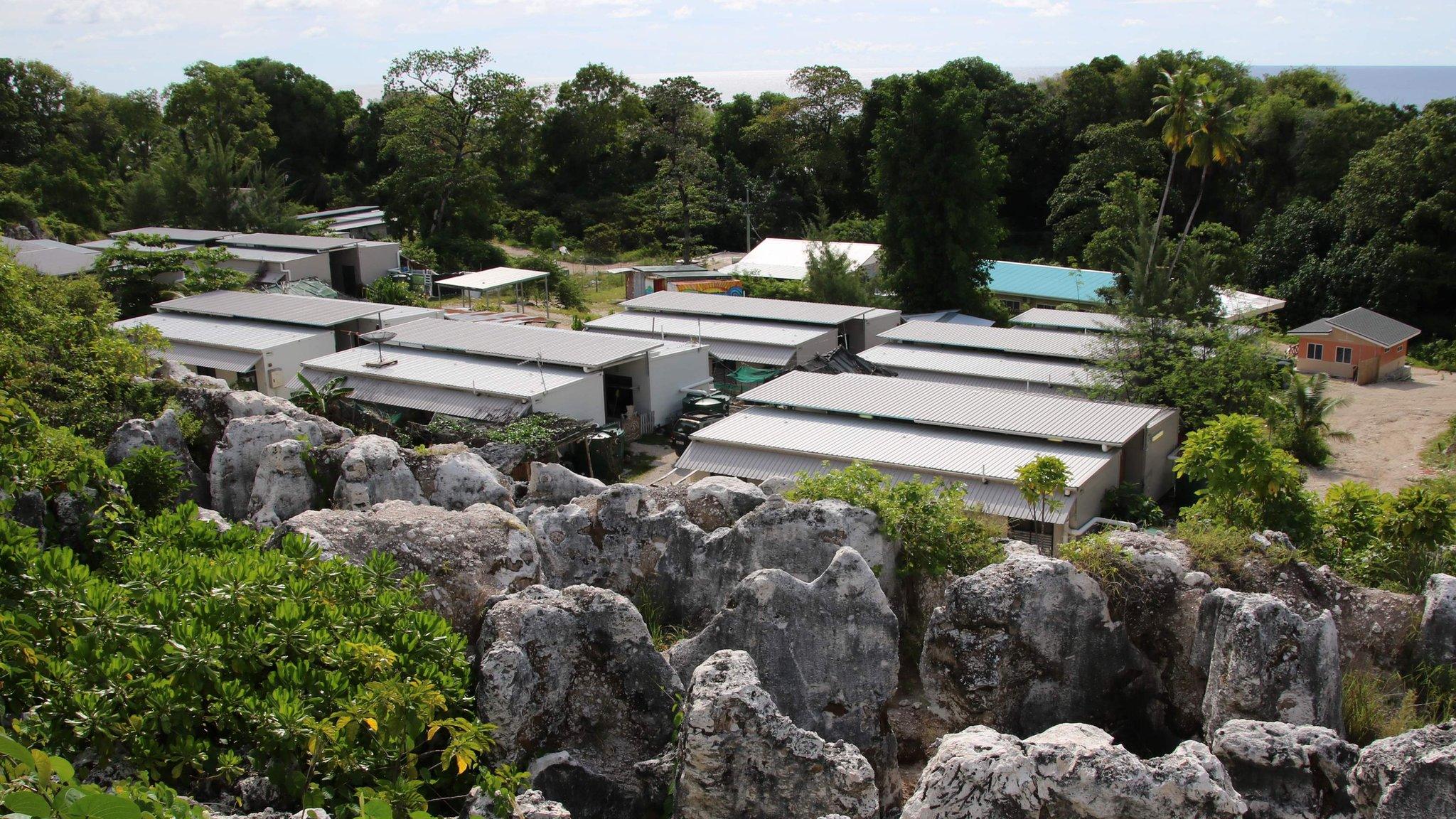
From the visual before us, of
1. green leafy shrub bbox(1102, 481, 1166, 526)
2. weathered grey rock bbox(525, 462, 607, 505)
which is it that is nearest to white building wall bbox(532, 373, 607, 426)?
weathered grey rock bbox(525, 462, 607, 505)

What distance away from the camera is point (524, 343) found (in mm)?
32812

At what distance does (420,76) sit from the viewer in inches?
2274

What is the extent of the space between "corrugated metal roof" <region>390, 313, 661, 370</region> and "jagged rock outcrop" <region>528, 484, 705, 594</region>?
15.5 meters

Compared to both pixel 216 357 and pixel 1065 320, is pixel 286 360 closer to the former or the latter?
pixel 216 357

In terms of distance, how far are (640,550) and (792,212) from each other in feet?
185

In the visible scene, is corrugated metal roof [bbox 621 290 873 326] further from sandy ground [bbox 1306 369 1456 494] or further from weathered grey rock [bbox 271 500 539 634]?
weathered grey rock [bbox 271 500 539 634]

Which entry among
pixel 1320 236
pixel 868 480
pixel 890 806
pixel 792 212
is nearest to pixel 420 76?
pixel 792 212

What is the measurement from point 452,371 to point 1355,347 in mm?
34134

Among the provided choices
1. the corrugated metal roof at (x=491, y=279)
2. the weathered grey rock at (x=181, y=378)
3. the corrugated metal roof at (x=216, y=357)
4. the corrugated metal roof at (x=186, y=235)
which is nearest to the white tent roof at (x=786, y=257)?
the corrugated metal roof at (x=491, y=279)

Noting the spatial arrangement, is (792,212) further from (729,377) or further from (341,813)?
(341,813)

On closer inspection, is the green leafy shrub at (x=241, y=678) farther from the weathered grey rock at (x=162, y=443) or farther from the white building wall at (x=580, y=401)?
the white building wall at (x=580, y=401)

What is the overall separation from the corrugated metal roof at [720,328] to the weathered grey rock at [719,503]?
20.3 m

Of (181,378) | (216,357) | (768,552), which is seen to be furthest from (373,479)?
(216,357)

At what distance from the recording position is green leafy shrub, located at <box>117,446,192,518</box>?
616 inches
